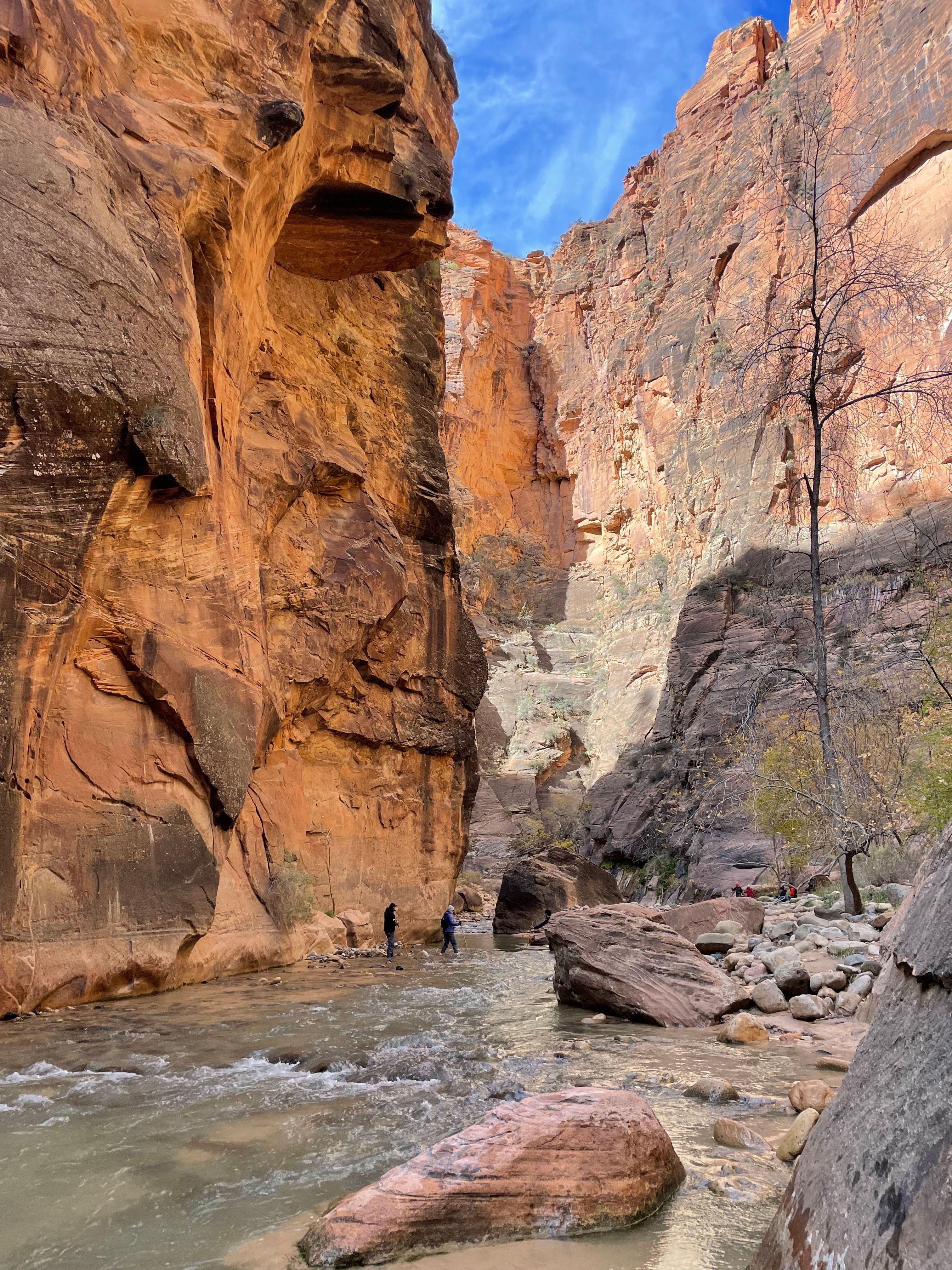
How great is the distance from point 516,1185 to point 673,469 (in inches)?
1996

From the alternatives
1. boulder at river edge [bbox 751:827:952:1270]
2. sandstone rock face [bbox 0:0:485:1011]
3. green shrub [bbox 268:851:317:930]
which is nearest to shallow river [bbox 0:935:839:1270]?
boulder at river edge [bbox 751:827:952:1270]

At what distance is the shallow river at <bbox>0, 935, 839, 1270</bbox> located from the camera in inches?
135

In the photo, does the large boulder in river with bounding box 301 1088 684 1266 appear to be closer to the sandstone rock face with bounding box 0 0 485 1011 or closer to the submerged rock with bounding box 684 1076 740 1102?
the submerged rock with bounding box 684 1076 740 1102

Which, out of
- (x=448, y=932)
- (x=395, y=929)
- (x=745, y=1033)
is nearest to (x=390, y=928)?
(x=395, y=929)

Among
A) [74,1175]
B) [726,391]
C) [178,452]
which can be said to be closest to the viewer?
[74,1175]

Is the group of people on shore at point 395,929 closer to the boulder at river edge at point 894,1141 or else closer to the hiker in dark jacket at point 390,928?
the hiker in dark jacket at point 390,928

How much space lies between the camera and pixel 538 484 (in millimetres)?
71938

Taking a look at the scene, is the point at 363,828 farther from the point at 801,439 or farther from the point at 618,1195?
the point at 801,439

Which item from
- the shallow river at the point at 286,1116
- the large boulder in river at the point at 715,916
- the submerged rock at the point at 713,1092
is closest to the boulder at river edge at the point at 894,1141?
the shallow river at the point at 286,1116

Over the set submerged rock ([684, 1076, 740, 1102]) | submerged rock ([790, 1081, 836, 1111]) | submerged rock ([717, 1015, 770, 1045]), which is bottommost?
submerged rock ([717, 1015, 770, 1045])

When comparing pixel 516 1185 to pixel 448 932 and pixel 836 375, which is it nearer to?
pixel 448 932

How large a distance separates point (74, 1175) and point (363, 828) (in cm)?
1379

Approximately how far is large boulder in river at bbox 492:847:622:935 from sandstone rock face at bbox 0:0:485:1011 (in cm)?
272

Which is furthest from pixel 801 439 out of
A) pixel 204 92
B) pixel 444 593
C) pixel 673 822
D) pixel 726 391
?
pixel 204 92
